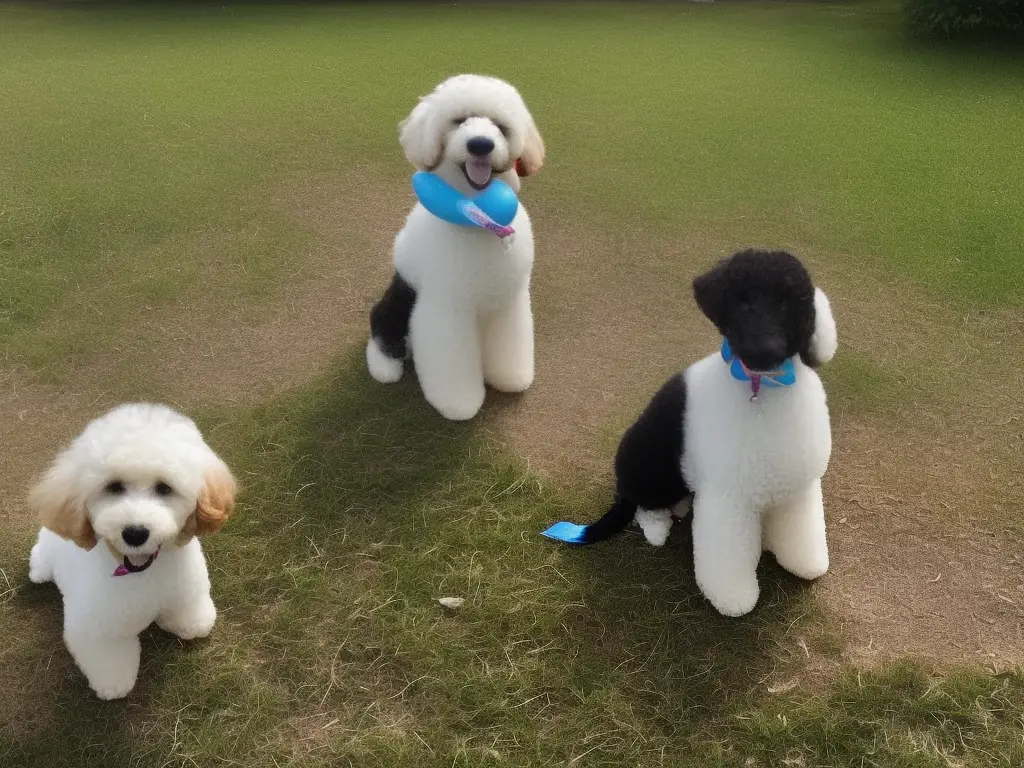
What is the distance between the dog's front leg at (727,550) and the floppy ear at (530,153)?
43.7 inches

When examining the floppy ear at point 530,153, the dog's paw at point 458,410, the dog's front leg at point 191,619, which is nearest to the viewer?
the dog's front leg at point 191,619

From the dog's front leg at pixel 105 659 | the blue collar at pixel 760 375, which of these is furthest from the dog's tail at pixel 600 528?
the dog's front leg at pixel 105 659

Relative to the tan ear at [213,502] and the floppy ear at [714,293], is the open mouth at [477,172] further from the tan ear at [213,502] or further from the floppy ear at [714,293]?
the tan ear at [213,502]

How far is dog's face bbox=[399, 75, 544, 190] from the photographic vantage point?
2209 mm

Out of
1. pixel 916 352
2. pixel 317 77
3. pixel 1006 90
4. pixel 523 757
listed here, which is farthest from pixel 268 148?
pixel 1006 90

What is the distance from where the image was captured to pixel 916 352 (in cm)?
295

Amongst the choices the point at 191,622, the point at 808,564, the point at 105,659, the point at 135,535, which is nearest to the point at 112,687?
the point at 105,659

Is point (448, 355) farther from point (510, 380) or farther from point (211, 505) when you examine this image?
point (211, 505)

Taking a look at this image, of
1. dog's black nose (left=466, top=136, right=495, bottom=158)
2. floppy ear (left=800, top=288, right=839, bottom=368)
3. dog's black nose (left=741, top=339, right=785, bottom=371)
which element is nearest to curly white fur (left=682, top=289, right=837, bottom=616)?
floppy ear (left=800, top=288, right=839, bottom=368)

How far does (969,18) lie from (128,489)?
6.31m

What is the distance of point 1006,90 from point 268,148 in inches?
172

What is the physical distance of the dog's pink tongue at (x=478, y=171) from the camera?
2250 mm

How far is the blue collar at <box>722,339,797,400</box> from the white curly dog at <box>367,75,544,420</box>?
2.75 ft

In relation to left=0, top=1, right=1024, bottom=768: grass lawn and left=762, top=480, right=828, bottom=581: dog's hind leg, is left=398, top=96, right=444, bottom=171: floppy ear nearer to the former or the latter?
left=0, top=1, right=1024, bottom=768: grass lawn
